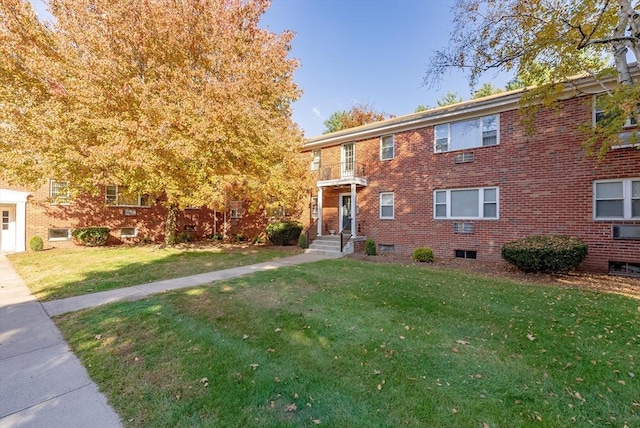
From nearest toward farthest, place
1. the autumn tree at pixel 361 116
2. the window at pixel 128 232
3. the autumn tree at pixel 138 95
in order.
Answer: the autumn tree at pixel 138 95
the window at pixel 128 232
the autumn tree at pixel 361 116

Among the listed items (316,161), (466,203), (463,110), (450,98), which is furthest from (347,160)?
(450,98)

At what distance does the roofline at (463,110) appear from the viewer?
876cm

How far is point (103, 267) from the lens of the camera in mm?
8945

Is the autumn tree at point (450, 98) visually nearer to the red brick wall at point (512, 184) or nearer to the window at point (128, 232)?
the red brick wall at point (512, 184)

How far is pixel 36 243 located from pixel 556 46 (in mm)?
20343

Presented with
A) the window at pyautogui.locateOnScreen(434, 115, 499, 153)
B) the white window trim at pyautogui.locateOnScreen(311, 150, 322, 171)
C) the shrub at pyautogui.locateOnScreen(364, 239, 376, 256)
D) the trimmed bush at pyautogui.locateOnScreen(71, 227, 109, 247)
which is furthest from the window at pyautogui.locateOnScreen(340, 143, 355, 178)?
the trimmed bush at pyautogui.locateOnScreen(71, 227, 109, 247)

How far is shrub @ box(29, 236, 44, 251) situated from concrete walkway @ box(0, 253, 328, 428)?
8.90 metres

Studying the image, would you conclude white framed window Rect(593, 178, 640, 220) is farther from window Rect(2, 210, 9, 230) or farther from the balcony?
window Rect(2, 210, 9, 230)

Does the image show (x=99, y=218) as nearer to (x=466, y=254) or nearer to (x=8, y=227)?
(x=8, y=227)

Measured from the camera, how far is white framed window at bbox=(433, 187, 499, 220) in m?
10.8

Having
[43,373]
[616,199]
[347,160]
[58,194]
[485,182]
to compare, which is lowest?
[43,373]

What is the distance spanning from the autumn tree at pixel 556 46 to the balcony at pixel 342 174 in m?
5.77

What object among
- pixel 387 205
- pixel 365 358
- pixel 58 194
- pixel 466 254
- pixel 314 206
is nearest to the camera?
pixel 365 358

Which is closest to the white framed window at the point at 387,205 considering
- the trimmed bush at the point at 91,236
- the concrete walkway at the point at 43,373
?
the concrete walkway at the point at 43,373
